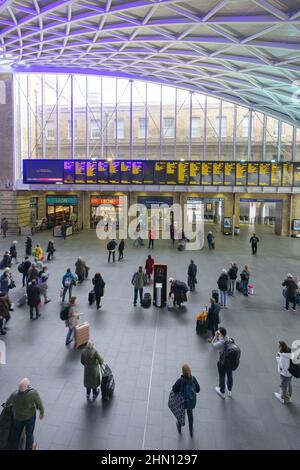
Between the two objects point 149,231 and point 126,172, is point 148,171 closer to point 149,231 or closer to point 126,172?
point 126,172

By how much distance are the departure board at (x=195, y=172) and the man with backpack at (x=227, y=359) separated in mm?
21411

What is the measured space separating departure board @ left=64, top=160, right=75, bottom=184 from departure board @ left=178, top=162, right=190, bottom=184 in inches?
344

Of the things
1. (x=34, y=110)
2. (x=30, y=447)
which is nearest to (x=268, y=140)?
(x=34, y=110)

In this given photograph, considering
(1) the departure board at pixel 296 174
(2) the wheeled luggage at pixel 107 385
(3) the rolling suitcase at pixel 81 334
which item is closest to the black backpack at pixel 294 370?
(2) the wheeled luggage at pixel 107 385

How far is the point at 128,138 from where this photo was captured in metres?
32.0

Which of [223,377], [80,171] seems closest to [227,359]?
[223,377]

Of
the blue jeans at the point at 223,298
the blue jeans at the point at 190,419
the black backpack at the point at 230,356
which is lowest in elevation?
the blue jeans at the point at 190,419

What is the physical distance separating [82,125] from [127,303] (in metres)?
24.8

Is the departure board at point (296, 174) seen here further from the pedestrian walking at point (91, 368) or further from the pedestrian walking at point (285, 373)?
the pedestrian walking at point (91, 368)

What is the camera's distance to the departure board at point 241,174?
2692 centimetres

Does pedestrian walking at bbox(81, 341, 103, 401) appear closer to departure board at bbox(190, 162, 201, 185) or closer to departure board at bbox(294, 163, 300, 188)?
departure board at bbox(190, 162, 201, 185)

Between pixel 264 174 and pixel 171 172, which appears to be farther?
pixel 264 174

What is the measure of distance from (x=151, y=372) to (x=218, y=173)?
2202cm

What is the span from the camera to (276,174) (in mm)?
27328
